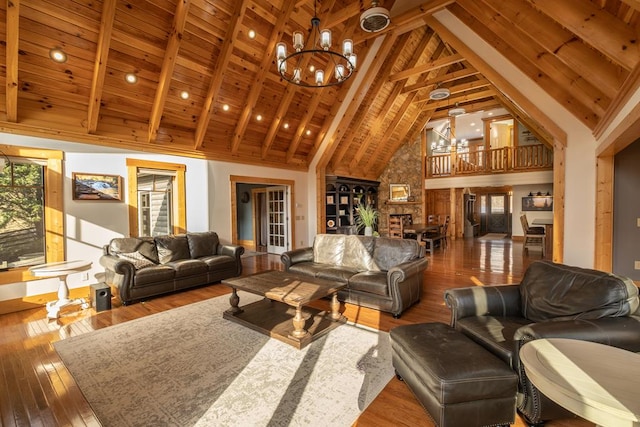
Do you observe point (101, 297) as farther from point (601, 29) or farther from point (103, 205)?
point (601, 29)

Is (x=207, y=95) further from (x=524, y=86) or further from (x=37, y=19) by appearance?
(x=524, y=86)

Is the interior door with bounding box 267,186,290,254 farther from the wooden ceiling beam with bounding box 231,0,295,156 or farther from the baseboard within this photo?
the baseboard

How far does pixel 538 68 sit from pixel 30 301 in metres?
7.82

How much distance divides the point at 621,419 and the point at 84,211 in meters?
6.08

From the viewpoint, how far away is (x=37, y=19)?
346 cm

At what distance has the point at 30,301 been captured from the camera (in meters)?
4.05

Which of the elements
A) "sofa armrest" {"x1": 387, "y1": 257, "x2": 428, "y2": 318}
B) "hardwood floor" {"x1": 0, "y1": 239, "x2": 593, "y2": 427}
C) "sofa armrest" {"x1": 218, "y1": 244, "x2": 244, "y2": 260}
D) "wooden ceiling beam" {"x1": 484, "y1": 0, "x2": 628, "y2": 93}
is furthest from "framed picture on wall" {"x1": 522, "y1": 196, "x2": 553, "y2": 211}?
"sofa armrest" {"x1": 218, "y1": 244, "x2": 244, "y2": 260}

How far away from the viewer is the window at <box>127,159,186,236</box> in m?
5.50

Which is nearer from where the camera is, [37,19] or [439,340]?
[439,340]

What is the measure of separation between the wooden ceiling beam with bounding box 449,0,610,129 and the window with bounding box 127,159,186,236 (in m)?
5.78

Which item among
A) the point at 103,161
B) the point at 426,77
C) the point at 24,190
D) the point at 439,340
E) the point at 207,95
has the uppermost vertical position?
the point at 426,77

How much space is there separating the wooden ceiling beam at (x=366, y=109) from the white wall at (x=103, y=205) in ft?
10.4

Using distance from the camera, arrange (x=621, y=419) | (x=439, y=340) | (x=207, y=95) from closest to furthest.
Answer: (x=621, y=419) < (x=439, y=340) < (x=207, y=95)

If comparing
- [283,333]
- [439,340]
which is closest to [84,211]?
[283,333]
